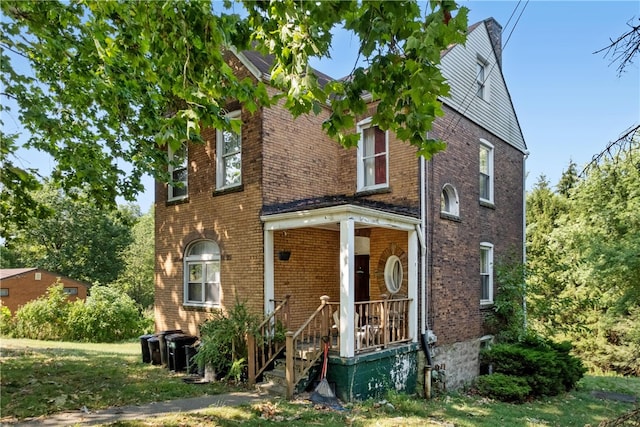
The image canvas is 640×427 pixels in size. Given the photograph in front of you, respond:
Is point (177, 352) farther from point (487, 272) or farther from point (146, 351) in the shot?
point (487, 272)

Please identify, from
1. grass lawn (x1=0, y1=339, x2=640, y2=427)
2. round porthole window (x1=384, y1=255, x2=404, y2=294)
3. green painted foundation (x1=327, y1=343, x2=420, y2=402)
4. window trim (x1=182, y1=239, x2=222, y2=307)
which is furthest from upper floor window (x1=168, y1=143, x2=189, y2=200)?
green painted foundation (x1=327, y1=343, x2=420, y2=402)

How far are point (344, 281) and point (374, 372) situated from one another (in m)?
2.00

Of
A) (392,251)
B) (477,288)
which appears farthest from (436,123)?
(477,288)

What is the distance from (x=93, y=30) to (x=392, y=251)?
26.0ft

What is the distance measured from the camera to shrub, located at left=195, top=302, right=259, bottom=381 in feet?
30.8

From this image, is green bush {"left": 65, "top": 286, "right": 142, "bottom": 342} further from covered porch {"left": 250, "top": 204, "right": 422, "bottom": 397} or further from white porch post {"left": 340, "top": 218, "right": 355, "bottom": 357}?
white porch post {"left": 340, "top": 218, "right": 355, "bottom": 357}

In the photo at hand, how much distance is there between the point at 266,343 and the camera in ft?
30.6

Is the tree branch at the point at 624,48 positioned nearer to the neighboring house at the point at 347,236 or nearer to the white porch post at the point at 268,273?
the neighboring house at the point at 347,236

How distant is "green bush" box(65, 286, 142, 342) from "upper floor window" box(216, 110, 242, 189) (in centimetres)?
955

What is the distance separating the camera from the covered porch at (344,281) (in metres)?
8.55

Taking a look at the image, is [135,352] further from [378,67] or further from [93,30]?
[378,67]

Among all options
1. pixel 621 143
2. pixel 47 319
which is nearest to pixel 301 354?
pixel 621 143

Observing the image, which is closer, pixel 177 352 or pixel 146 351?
pixel 177 352

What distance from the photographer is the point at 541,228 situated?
2605 centimetres
